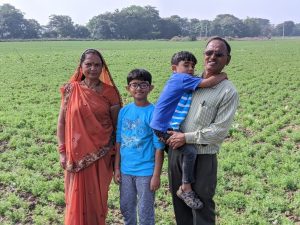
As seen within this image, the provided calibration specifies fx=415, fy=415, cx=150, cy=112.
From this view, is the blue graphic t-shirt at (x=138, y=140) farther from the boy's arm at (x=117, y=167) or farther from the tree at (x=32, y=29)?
the tree at (x=32, y=29)

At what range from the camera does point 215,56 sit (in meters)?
3.22

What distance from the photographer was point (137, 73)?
3.76 m

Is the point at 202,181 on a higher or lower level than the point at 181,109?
lower

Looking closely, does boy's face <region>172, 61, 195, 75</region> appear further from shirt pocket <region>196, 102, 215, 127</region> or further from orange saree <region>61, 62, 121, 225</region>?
orange saree <region>61, 62, 121, 225</region>

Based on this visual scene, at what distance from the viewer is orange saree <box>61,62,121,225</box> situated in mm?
3814

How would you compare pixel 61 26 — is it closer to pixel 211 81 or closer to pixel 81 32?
pixel 81 32

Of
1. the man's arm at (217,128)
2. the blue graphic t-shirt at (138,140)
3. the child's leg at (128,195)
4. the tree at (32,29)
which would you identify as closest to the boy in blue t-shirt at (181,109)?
the man's arm at (217,128)

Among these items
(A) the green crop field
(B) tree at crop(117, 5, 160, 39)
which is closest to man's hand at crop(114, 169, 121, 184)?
(A) the green crop field

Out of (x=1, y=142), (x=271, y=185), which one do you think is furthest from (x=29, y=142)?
(x=271, y=185)

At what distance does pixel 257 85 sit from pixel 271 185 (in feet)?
35.5

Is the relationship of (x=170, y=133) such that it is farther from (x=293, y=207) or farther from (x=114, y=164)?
(x=293, y=207)

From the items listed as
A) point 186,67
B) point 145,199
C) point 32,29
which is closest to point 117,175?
point 145,199

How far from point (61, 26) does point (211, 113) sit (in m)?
120

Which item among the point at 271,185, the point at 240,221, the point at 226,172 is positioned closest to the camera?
the point at 240,221
